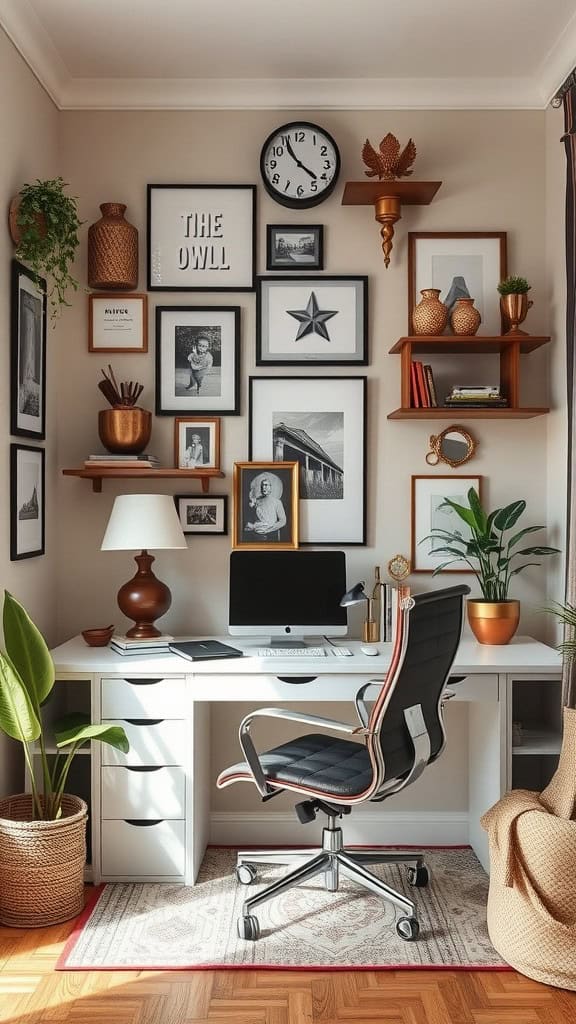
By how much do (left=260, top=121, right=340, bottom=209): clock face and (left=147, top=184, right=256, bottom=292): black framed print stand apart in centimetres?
11

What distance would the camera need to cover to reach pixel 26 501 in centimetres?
327

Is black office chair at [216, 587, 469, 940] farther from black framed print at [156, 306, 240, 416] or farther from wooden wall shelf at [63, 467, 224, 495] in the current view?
black framed print at [156, 306, 240, 416]

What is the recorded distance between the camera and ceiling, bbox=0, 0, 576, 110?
10.1ft

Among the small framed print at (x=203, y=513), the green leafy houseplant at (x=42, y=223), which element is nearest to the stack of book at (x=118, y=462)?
the small framed print at (x=203, y=513)

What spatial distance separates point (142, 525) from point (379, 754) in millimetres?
1225

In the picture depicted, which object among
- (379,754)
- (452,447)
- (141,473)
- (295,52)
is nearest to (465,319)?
(452,447)

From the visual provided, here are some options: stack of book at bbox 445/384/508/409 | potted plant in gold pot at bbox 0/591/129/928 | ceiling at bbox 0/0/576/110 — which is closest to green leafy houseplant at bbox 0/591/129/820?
potted plant in gold pot at bbox 0/591/129/928

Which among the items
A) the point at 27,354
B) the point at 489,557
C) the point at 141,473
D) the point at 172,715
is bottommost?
the point at 172,715

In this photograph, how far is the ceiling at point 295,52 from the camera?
3.07m

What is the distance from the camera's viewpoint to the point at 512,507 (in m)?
3.43

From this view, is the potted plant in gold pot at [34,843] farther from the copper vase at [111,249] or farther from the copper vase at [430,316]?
the copper vase at [430,316]

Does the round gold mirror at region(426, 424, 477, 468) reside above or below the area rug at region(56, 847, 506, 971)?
above

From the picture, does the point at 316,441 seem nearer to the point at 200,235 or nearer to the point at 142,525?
the point at 142,525

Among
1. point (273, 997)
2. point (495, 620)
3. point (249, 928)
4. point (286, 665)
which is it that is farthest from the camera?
point (495, 620)
